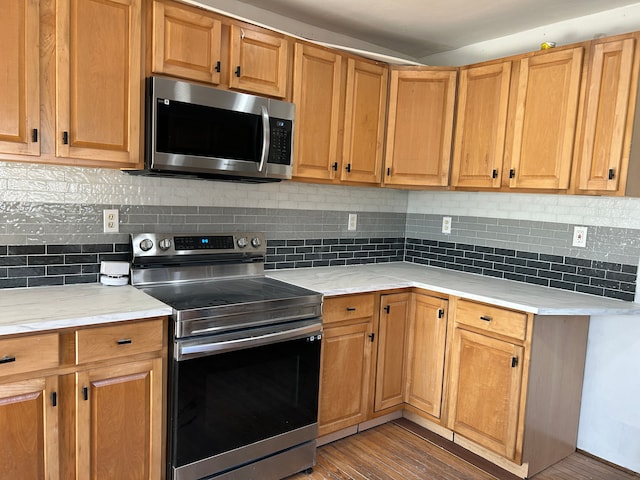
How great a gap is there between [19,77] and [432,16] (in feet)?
6.99

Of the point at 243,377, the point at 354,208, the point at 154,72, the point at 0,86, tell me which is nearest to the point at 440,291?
the point at 354,208

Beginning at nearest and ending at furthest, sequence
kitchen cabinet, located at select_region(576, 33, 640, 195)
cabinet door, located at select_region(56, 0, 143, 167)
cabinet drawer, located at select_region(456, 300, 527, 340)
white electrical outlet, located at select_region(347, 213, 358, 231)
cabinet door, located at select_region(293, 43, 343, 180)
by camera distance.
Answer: cabinet door, located at select_region(56, 0, 143, 167), kitchen cabinet, located at select_region(576, 33, 640, 195), cabinet drawer, located at select_region(456, 300, 527, 340), cabinet door, located at select_region(293, 43, 343, 180), white electrical outlet, located at select_region(347, 213, 358, 231)

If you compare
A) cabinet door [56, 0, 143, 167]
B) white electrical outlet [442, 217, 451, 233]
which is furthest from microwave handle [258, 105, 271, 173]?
white electrical outlet [442, 217, 451, 233]

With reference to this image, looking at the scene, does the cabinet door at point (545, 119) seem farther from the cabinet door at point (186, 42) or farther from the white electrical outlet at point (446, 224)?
the cabinet door at point (186, 42)

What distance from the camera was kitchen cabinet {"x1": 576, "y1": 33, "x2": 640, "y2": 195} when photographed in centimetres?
230

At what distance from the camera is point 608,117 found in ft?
7.79

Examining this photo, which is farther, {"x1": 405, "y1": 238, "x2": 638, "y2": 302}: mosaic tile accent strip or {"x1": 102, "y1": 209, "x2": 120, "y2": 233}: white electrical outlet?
{"x1": 405, "y1": 238, "x2": 638, "y2": 302}: mosaic tile accent strip

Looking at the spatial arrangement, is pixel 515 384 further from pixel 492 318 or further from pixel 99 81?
pixel 99 81

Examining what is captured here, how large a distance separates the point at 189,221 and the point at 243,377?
0.93 m

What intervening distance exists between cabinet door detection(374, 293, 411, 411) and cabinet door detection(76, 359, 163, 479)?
132 centimetres

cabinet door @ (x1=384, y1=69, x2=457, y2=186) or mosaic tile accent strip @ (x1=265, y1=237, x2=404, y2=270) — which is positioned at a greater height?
cabinet door @ (x1=384, y1=69, x2=457, y2=186)

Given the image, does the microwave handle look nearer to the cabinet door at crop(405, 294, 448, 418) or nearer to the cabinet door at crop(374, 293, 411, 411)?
the cabinet door at crop(374, 293, 411, 411)

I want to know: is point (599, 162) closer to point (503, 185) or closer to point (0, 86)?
point (503, 185)

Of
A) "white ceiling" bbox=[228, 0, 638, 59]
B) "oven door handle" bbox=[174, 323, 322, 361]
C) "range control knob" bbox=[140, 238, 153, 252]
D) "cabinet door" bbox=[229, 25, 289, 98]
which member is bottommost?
"oven door handle" bbox=[174, 323, 322, 361]
